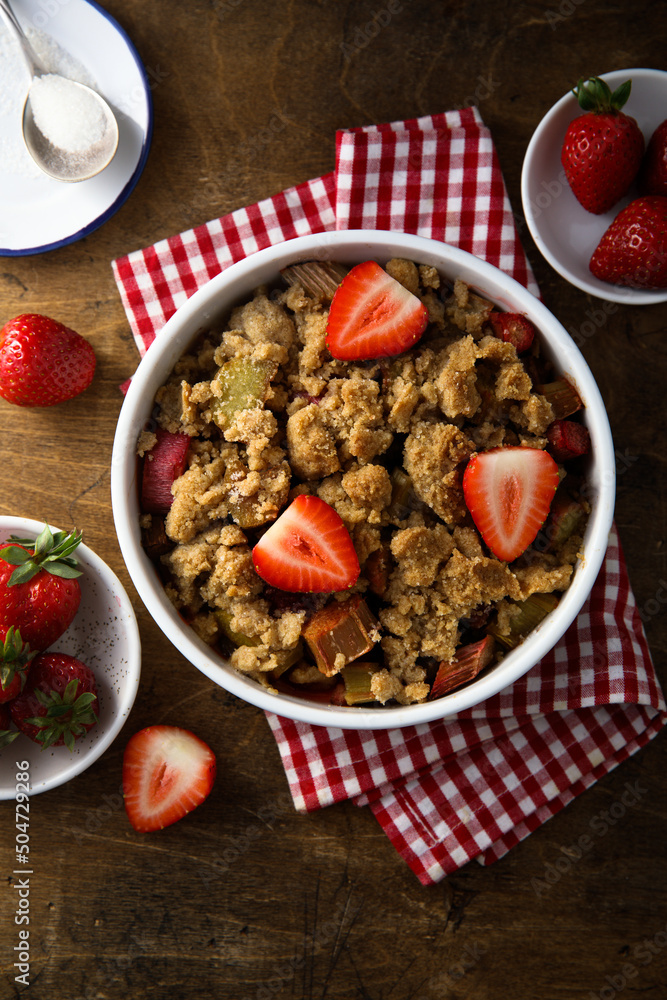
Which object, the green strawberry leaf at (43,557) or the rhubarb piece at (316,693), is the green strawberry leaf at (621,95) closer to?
the rhubarb piece at (316,693)

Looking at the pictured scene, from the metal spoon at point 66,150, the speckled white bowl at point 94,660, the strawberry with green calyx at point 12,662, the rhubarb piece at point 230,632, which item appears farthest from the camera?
the metal spoon at point 66,150

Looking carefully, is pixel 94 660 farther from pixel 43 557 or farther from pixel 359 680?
pixel 359 680

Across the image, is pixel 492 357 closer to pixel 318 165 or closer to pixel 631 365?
pixel 631 365

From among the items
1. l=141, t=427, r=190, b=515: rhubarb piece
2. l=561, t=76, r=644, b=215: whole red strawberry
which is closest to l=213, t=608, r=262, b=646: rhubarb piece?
l=141, t=427, r=190, b=515: rhubarb piece

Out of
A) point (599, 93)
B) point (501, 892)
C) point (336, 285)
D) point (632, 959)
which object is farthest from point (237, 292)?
point (632, 959)

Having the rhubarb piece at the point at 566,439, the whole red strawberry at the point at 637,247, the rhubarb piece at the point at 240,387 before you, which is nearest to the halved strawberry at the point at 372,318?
the rhubarb piece at the point at 240,387

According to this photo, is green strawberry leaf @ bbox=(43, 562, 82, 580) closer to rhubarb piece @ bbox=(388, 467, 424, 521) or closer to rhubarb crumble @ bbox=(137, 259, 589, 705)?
rhubarb crumble @ bbox=(137, 259, 589, 705)

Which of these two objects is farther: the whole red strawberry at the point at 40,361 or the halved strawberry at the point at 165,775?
the halved strawberry at the point at 165,775
